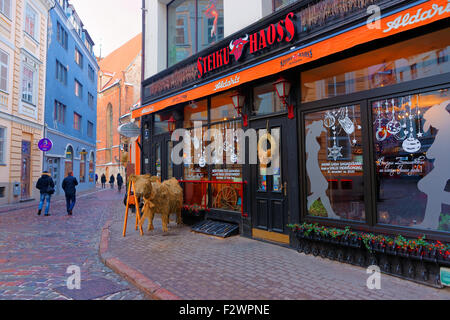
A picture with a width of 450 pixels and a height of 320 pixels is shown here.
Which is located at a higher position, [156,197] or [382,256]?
[156,197]

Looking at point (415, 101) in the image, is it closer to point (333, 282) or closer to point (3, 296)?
point (333, 282)

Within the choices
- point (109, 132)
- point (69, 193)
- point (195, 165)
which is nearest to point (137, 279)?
point (195, 165)

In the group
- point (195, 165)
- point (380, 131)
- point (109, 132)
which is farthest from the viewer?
point (109, 132)

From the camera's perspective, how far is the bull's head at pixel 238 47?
22.4ft

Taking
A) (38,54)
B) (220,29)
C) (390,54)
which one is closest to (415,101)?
(390,54)

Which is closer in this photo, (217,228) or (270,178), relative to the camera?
(270,178)

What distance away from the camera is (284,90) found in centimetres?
596

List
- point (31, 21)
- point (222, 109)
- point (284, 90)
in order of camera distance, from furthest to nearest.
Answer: point (31, 21) < point (222, 109) < point (284, 90)

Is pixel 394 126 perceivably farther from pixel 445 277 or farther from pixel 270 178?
pixel 270 178

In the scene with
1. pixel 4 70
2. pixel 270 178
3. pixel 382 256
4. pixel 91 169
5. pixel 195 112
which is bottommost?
pixel 382 256

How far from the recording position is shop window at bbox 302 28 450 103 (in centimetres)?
433

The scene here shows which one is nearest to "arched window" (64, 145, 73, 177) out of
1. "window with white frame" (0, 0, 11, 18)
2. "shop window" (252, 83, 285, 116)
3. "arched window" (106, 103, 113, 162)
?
"window with white frame" (0, 0, 11, 18)

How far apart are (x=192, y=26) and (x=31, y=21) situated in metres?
13.2

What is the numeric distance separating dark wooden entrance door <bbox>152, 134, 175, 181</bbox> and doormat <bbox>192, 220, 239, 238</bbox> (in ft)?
8.31
